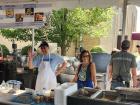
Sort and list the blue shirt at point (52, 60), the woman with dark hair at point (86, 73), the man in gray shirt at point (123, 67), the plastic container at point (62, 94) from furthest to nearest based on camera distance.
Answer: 1. the blue shirt at point (52, 60)
2. the man in gray shirt at point (123, 67)
3. the woman with dark hair at point (86, 73)
4. the plastic container at point (62, 94)

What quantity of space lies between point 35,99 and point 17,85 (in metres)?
0.90

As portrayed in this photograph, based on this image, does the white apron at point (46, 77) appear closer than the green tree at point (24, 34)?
Yes

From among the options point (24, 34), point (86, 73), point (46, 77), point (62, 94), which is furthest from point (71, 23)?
point (62, 94)

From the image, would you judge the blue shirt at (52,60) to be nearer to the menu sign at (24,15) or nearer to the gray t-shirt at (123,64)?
the gray t-shirt at (123,64)

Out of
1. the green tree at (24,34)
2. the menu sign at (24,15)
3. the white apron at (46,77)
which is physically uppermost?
the menu sign at (24,15)

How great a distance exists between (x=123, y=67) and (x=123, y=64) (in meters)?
0.05

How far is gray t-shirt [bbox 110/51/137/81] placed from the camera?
4566 millimetres

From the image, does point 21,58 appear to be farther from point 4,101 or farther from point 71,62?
point 4,101

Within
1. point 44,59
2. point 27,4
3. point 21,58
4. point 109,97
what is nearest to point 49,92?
point 109,97

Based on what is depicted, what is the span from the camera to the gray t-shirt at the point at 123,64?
457 cm

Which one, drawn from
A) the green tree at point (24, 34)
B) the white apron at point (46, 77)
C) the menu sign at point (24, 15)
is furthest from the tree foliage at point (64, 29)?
the white apron at point (46, 77)

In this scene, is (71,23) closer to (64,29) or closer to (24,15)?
(64,29)

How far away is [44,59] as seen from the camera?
185 inches

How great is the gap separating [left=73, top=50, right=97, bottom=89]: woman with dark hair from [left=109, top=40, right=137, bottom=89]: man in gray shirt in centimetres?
54
